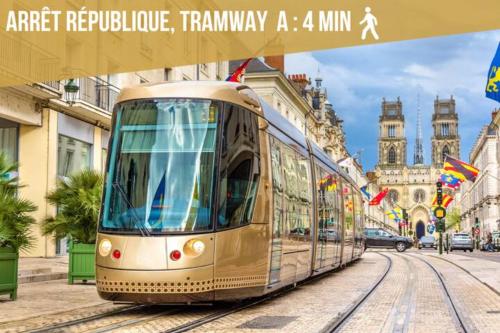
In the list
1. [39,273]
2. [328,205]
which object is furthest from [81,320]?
[328,205]

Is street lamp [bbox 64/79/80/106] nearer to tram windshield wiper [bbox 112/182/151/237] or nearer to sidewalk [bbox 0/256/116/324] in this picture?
sidewalk [bbox 0/256/116/324]

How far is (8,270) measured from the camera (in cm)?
1348

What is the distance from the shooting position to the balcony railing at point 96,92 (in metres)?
27.4

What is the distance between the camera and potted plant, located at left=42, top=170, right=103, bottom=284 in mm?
17062

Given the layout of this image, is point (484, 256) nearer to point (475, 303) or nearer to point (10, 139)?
point (10, 139)

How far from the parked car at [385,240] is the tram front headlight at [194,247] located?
43403mm

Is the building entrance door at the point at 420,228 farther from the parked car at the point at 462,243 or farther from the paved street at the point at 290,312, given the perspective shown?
the paved street at the point at 290,312

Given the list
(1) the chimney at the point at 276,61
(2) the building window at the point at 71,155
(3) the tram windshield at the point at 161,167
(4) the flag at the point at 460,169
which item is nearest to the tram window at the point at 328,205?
(3) the tram windshield at the point at 161,167

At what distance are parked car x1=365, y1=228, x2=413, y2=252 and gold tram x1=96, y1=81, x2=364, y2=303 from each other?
1622 inches

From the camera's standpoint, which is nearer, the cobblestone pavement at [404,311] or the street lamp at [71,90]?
the cobblestone pavement at [404,311]

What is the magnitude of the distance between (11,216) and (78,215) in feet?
13.1

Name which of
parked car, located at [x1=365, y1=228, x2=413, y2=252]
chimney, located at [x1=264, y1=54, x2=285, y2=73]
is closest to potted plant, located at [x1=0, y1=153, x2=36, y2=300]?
parked car, located at [x1=365, y1=228, x2=413, y2=252]

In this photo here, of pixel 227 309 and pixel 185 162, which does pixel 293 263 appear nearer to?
pixel 227 309

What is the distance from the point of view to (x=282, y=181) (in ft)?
44.3
